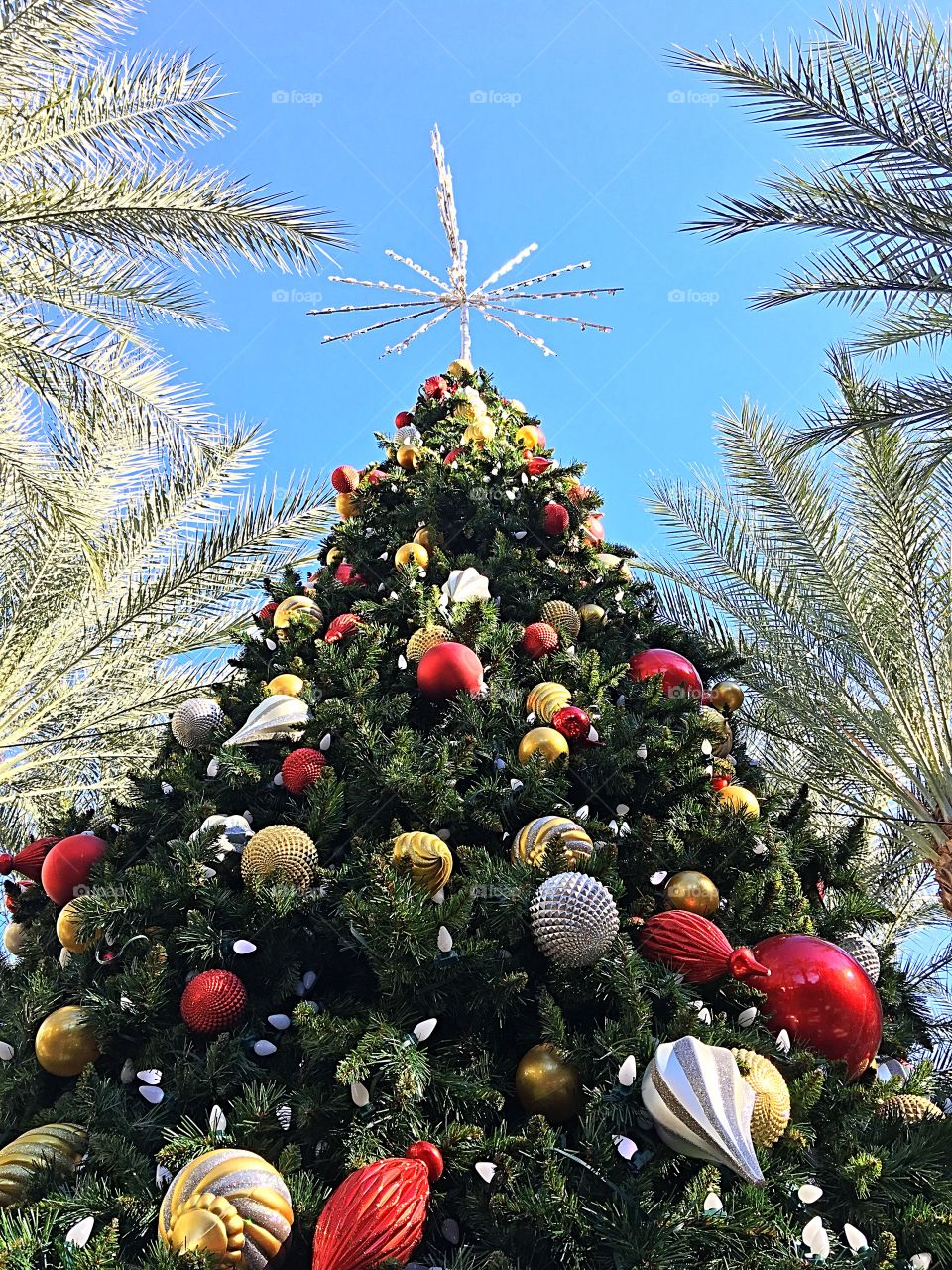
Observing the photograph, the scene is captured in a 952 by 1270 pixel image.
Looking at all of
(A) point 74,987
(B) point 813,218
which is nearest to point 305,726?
(A) point 74,987

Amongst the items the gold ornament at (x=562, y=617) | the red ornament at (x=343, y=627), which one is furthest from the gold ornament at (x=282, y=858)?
the gold ornament at (x=562, y=617)

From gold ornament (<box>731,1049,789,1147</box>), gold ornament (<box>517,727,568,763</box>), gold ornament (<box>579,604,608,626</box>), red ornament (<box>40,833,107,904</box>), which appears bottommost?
red ornament (<box>40,833,107,904</box>)

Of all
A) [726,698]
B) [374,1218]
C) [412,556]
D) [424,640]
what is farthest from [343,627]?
[374,1218]

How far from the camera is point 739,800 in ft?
8.97

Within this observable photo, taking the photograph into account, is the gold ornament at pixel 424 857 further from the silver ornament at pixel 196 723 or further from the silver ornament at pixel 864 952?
the silver ornament at pixel 196 723

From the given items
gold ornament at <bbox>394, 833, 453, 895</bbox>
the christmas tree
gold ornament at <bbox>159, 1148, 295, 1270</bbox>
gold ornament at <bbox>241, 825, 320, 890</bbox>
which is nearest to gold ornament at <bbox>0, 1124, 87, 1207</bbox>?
the christmas tree

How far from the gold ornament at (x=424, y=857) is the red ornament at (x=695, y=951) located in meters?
0.55

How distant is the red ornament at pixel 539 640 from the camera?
11.4 ft

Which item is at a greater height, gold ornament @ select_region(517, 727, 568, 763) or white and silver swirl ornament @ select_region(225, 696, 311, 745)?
gold ornament @ select_region(517, 727, 568, 763)

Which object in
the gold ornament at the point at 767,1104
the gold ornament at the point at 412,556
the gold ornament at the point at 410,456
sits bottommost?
the gold ornament at the point at 767,1104

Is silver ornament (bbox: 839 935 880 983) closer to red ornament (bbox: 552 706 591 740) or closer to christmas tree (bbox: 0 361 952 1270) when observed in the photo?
christmas tree (bbox: 0 361 952 1270)

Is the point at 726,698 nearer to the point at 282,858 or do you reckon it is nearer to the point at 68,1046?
the point at 282,858

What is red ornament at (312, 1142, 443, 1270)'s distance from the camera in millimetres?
1467

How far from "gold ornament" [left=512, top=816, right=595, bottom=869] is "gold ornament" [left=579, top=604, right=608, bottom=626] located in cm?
158
